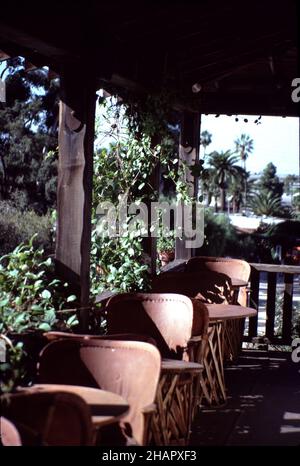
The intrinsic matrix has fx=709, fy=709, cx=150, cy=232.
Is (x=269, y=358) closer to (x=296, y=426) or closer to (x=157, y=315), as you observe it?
(x=296, y=426)

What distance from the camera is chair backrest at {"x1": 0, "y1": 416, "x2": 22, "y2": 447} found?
6.88 ft

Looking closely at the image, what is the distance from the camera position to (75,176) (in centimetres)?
373

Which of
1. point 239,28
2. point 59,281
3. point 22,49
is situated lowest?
point 59,281

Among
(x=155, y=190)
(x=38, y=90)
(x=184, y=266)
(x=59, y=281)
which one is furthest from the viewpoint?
(x=38, y=90)

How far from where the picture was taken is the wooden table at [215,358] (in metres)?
4.64

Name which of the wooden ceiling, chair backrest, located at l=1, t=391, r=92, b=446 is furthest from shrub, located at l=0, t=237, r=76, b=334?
the wooden ceiling

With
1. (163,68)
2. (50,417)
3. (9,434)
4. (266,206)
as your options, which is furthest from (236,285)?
(266,206)

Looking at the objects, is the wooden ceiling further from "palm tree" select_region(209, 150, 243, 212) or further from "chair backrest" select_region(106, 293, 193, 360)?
"palm tree" select_region(209, 150, 243, 212)

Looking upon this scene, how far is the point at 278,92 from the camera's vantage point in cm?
692

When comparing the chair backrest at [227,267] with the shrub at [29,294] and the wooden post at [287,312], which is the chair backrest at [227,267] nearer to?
the wooden post at [287,312]

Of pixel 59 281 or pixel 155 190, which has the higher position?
pixel 155 190

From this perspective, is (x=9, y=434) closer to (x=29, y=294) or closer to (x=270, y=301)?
(x=29, y=294)
